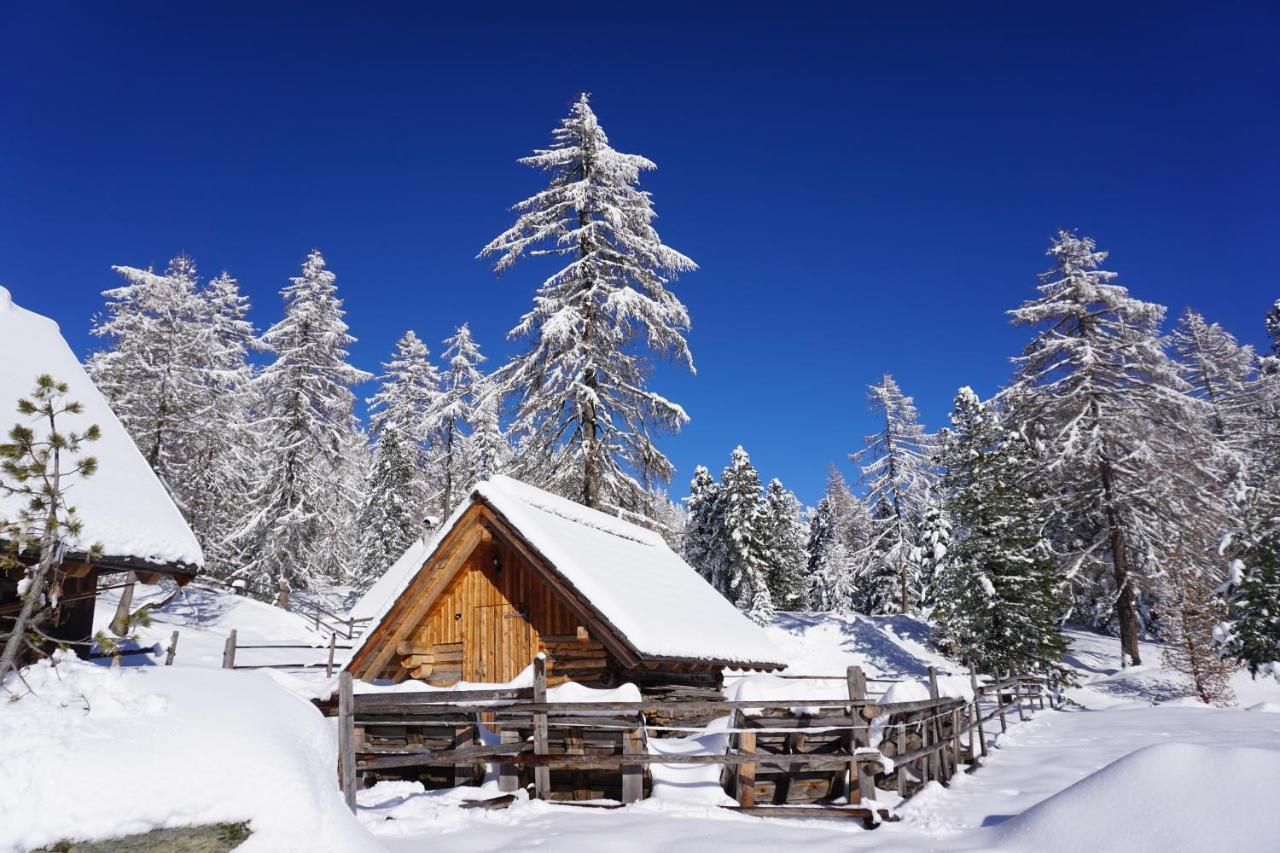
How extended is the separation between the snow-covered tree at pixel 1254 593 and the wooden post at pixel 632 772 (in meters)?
19.1

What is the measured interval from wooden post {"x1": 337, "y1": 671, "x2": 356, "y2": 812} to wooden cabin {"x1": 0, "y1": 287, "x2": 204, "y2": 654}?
2291 millimetres

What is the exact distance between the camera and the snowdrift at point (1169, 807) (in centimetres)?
575

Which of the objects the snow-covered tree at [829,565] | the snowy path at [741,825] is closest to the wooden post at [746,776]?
the snowy path at [741,825]

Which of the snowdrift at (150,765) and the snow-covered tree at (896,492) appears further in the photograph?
the snow-covered tree at (896,492)

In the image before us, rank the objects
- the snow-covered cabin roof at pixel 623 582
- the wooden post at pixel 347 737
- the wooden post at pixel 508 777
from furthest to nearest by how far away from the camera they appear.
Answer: the snow-covered cabin roof at pixel 623 582 → the wooden post at pixel 508 777 → the wooden post at pixel 347 737

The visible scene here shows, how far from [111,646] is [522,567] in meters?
9.98

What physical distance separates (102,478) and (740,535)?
111 feet

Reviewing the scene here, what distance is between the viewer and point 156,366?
29.5 m

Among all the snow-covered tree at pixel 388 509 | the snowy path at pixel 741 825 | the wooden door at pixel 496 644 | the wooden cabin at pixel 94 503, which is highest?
the snow-covered tree at pixel 388 509

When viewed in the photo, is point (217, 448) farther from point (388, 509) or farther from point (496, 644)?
point (496, 644)

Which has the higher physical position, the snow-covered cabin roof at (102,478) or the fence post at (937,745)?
the snow-covered cabin roof at (102,478)

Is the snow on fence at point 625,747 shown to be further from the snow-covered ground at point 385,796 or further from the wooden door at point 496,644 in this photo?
the wooden door at point 496,644

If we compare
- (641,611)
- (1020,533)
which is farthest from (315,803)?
(1020,533)

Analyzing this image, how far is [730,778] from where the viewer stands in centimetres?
1018
